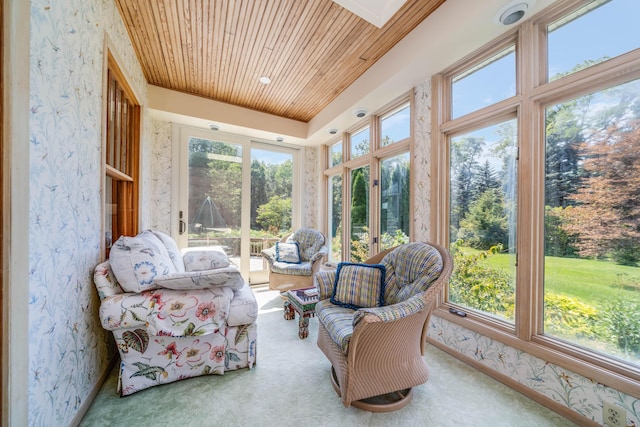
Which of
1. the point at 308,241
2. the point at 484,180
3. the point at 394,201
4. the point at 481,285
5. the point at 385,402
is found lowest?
the point at 385,402

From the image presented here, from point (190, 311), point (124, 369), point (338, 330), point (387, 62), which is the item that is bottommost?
point (124, 369)

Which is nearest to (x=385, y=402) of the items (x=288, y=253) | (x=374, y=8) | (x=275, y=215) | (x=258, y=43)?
(x=288, y=253)

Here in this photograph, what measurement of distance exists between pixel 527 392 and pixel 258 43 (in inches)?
141

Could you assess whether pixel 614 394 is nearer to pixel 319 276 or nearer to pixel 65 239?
pixel 319 276

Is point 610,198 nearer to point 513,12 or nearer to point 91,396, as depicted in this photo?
point 513,12

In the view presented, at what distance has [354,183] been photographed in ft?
12.3

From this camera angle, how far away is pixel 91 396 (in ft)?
4.80

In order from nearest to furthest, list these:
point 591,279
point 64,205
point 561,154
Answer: point 64,205, point 591,279, point 561,154

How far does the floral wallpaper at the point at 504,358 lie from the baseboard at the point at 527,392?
0.02 m

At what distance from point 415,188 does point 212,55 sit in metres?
2.60

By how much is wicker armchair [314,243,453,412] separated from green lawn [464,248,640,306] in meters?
0.74

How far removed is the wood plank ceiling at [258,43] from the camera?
6.42ft

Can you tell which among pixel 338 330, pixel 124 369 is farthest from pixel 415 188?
pixel 124 369

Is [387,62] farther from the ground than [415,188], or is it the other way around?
[387,62]
